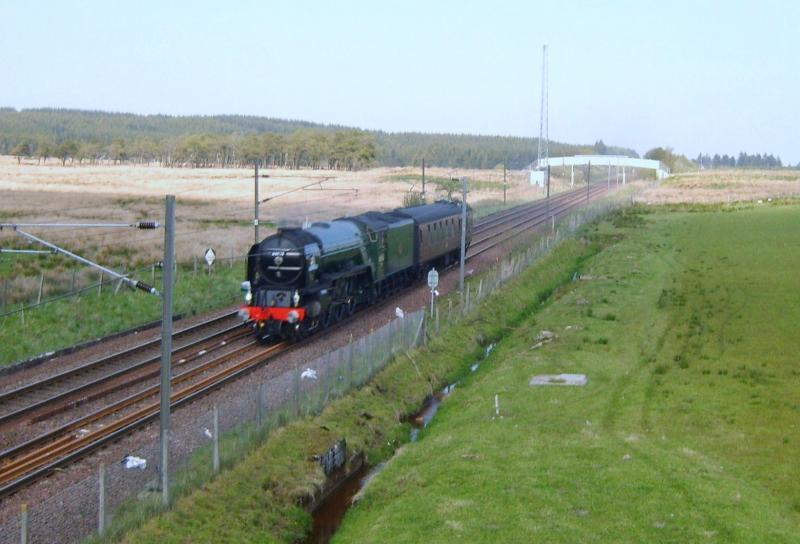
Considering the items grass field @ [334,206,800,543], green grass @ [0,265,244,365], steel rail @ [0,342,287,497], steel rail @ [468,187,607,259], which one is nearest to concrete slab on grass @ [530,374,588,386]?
grass field @ [334,206,800,543]

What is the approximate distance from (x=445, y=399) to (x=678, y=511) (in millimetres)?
12188

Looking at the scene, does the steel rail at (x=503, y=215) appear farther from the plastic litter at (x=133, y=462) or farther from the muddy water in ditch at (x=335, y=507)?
the plastic litter at (x=133, y=462)

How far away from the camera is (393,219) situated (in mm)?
44188

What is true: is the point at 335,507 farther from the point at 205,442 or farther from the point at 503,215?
the point at 503,215

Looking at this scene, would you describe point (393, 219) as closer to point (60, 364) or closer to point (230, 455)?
point (60, 364)

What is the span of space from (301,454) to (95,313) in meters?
17.2

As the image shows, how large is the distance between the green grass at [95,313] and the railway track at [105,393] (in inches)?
106

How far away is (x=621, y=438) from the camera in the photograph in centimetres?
2119

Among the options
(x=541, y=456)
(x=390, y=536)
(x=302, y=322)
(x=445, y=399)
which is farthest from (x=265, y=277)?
(x=390, y=536)

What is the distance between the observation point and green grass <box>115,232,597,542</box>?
16.5 meters

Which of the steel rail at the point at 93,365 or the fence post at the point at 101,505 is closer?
the fence post at the point at 101,505

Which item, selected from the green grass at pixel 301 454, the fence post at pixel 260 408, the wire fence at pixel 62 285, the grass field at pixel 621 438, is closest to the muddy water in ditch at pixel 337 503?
the green grass at pixel 301 454

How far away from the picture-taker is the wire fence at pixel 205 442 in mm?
14805

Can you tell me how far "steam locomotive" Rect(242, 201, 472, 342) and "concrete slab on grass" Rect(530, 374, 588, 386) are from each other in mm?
8343
